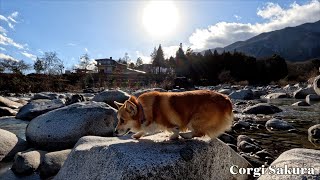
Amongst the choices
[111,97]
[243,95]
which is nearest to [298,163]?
[111,97]

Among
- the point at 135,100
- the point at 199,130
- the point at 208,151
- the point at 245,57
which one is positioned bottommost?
the point at 208,151

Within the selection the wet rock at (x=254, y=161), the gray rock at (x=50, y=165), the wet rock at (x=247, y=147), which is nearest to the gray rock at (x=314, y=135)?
the wet rock at (x=247, y=147)

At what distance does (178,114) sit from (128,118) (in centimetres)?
83

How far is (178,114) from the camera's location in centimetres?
Result: 535

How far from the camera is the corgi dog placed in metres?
5.30

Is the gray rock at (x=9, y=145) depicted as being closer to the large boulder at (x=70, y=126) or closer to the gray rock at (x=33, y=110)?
the large boulder at (x=70, y=126)

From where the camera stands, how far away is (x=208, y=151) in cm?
534

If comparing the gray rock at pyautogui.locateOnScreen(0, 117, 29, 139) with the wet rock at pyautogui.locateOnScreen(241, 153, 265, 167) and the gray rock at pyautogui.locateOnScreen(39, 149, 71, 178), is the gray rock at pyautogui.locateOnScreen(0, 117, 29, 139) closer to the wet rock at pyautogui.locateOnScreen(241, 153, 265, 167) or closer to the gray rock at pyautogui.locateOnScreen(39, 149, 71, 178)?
the gray rock at pyautogui.locateOnScreen(39, 149, 71, 178)

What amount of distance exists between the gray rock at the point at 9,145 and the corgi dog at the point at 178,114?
4430 millimetres

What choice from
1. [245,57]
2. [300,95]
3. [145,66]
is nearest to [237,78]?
[245,57]

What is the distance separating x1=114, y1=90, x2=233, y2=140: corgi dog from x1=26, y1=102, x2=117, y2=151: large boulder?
399 centimetres

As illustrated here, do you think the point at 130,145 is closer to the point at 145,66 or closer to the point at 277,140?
the point at 277,140

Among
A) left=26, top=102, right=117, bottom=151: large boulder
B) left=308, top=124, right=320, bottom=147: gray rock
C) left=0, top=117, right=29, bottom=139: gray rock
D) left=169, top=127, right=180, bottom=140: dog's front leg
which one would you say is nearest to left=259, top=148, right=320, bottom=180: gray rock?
left=169, top=127, right=180, bottom=140: dog's front leg

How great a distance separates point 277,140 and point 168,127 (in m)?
6.81
